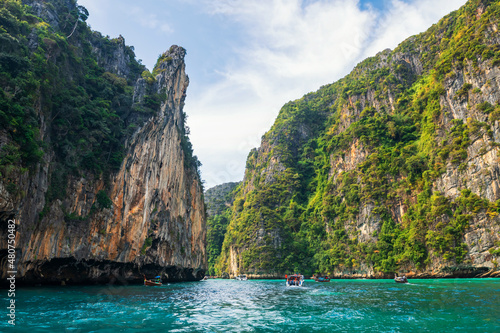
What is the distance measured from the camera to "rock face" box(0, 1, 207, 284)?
26359 mm

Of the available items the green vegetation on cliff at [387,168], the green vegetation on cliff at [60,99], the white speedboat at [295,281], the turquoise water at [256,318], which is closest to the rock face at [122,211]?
the green vegetation on cliff at [60,99]

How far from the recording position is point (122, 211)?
38.0 meters

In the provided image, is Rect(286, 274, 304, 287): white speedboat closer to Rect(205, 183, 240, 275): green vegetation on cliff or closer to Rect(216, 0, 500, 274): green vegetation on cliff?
Rect(216, 0, 500, 274): green vegetation on cliff

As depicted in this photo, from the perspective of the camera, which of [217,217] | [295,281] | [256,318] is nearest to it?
[256,318]

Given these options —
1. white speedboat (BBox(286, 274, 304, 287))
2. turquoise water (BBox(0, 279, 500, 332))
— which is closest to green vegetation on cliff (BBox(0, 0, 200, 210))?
turquoise water (BBox(0, 279, 500, 332))

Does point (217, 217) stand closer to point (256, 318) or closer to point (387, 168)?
Result: point (387, 168)

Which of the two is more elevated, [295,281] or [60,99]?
[60,99]

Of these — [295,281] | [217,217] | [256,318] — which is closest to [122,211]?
[295,281]

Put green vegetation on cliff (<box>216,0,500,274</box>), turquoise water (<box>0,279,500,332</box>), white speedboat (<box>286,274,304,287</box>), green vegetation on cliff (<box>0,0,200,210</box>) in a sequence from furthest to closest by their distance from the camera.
A: green vegetation on cliff (<box>216,0,500,274</box>) → white speedboat (<box>286,274,304,287</box>) → green vegetation on cliff (<box>0,0,200,210</box>) → turquoise water (<box>0,279,500,332</box>)

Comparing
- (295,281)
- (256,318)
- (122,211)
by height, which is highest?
(122,211)

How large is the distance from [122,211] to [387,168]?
205 ft

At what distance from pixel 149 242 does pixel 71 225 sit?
12.0 metres

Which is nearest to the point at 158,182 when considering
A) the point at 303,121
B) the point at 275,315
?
the point at 275,315

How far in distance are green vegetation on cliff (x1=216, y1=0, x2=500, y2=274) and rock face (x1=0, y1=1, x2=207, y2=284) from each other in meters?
37.8
